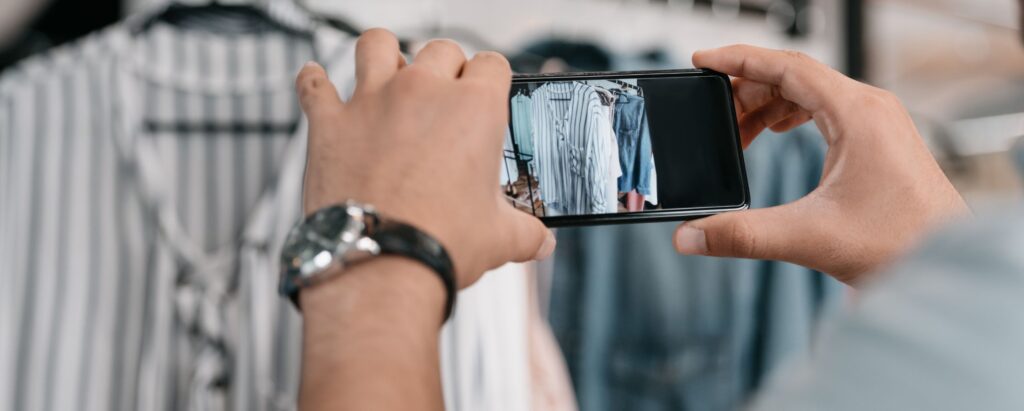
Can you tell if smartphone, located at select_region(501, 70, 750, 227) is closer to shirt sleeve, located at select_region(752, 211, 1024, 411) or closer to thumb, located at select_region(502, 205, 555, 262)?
thumb, located at select_region(502, 205, 555, 262)

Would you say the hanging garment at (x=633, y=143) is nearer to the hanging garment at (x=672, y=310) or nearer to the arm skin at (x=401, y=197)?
the arm skin at (x=401, y=197)

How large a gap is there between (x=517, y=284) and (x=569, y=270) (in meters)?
0.24

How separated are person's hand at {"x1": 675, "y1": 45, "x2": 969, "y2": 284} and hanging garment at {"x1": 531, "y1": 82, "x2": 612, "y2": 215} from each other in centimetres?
6

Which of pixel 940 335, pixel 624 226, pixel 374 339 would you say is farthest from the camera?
pixel 624 226

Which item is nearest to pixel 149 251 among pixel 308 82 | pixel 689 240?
pixel 308 82

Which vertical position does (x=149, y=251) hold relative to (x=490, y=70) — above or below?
below

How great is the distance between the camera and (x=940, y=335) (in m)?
0.22

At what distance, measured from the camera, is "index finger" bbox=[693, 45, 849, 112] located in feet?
1.65

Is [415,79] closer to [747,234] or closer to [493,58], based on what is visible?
[493,58]

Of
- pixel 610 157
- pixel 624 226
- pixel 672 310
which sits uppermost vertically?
pixel 610 157

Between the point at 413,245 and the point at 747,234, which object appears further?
the point at 747,234

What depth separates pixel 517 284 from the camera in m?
0.73

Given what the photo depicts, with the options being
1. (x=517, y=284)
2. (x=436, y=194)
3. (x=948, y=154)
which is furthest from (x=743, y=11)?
(x=436, y=194)

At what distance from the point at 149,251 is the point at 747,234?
1.68ft
